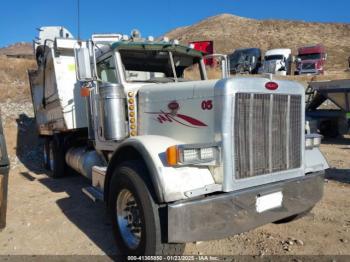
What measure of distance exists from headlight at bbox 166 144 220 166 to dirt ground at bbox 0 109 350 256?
1294 mm

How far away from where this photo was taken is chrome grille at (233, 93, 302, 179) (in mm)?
3549

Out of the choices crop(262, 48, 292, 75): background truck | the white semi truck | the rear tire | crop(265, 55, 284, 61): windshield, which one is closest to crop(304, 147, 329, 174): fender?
the white semi truck

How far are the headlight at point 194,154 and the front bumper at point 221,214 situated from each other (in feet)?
1.13

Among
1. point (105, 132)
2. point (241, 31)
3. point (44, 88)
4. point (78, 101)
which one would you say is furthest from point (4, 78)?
point (241, 31)

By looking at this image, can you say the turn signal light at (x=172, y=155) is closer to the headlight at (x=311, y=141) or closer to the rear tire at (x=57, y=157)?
the headlight at (x=311, y=141)

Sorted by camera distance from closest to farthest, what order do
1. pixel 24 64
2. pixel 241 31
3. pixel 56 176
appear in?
pixel 56 176, pixel 24 64, pixel 241 31

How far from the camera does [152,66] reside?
17.3ft

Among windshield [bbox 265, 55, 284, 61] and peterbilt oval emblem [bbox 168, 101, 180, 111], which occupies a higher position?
windshield [bbox 265, 55, 284, 61]

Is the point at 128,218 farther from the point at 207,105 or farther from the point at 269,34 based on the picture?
the point at 269,34

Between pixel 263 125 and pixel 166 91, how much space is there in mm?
1230

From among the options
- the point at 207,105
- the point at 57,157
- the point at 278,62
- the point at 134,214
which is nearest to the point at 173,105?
the point at 207,105

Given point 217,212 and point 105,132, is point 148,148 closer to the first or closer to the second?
point 217,212

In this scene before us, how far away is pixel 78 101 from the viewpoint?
7.19 m

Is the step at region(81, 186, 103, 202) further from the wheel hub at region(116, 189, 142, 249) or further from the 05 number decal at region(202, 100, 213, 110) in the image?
the 05 number decal at region(202, 100, 213, 110)
